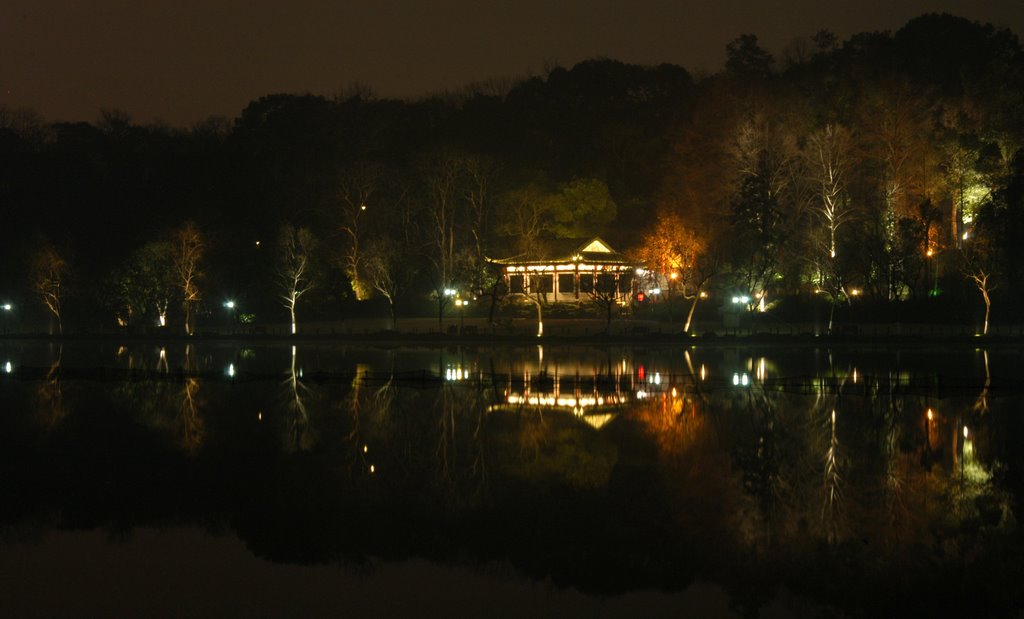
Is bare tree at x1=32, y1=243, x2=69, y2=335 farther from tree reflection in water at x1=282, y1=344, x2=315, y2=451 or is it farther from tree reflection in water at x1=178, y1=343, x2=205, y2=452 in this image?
tree reflection in water at x1=282, y1=344, x2=315, y2=451

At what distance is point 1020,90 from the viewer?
49.5 m

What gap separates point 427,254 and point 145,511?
51337mm

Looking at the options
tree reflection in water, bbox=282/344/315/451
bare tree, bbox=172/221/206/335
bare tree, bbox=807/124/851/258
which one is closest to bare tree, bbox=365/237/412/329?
bare tree, bbox=172/221/206/335

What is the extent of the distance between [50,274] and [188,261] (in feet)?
36.1

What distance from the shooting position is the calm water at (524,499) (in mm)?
9570

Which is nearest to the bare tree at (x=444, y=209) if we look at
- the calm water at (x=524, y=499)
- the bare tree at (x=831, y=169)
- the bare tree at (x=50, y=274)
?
the bare tree at (x=831, y=169)

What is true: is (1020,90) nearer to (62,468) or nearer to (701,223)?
(701,223)

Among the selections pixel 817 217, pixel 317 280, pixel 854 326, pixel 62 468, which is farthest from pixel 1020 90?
pixel 62 468

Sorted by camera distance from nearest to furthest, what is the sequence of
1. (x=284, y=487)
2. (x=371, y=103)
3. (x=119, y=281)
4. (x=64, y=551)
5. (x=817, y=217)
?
1. (x=64, y=551)
2. (x=284, y=487)
3. (x=817, y=217)
4. (x=119, y=281)
5. (x=371, y=103)

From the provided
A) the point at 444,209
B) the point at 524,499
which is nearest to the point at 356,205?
the point at 444,209

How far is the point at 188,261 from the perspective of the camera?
57062 millimetres

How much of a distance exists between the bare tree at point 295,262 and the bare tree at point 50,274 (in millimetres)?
14247

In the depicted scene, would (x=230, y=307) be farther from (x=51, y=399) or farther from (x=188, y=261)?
(x=51, y=399)

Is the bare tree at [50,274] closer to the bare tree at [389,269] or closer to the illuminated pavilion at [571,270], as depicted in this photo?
the bare tree at [389,269]
